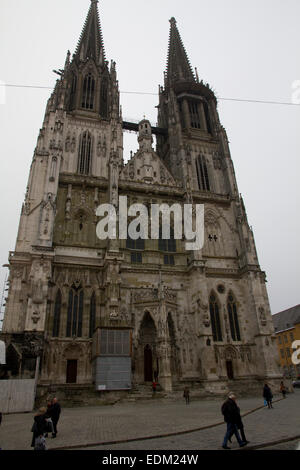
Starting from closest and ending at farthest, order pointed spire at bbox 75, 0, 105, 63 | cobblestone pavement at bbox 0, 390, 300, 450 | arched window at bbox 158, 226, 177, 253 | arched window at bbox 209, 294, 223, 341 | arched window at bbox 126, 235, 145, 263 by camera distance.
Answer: cobblestone pavement at bbox 0, 390, 300, 450 → arched window at bbox 209, 294, 223, 341 → arched window at bbox 126, 235, 145, 263 → arched window at bbox 158, 226, 177, 253 → pointed spire at bbox 75, 0, 105, 63

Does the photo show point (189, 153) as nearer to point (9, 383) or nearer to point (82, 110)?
point (82, 110)

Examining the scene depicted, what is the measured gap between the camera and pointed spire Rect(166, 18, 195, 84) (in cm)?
4878

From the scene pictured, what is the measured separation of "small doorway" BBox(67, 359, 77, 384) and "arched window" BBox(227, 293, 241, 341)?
591 inches

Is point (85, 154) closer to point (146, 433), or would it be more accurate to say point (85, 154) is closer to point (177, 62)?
point (177, 62)

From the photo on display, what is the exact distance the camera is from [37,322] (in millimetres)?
23625

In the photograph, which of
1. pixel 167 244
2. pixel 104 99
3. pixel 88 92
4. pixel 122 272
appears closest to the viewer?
pixel 122 272

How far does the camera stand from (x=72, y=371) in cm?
2498

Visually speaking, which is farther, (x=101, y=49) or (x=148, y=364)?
(x=101, y=49)

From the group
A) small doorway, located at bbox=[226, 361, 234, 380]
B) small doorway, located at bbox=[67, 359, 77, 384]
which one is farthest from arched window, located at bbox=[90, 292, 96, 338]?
small doorway, located at bbox=[226, 361, 234, 380]

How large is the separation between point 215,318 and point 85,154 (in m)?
22.8

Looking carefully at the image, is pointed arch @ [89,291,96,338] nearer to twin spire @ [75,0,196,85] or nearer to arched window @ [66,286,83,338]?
arched window @ [66,286,83,338]

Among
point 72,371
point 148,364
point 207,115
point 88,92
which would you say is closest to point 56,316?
point 72,371

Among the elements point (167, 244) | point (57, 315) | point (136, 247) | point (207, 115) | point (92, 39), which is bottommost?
point (57, 315)
